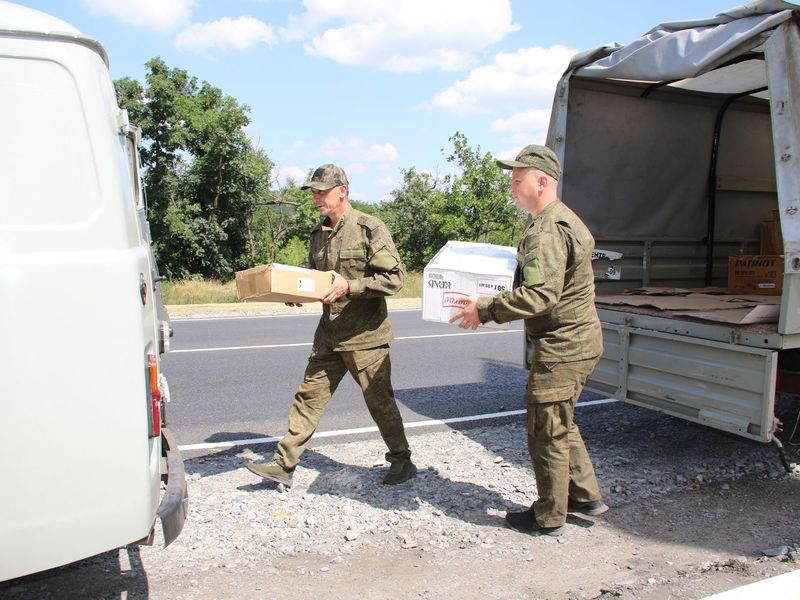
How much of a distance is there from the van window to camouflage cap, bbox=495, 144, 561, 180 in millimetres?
2105

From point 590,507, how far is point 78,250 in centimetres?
297

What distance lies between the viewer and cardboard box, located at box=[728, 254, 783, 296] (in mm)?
6273

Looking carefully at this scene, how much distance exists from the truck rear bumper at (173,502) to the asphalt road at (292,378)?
2459mm

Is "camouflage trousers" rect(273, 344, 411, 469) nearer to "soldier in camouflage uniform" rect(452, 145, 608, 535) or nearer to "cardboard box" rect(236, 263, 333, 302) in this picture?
"cardboard box" rect(236, 263, 333, 302)

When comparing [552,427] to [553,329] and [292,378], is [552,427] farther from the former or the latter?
[292,378]

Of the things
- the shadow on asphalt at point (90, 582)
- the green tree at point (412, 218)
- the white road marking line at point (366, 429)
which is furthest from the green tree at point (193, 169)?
the shadow on asphalt at point (90, 582)

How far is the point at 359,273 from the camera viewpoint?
431 centimetres

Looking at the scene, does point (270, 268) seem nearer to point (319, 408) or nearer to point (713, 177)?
point (319, 408)

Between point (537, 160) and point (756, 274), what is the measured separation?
385cm

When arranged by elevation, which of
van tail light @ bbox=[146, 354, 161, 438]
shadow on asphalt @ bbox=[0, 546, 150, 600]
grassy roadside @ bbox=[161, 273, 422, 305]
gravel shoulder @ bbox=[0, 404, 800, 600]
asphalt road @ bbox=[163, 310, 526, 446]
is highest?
van tail light @ bbox=[146, 354, 161, 438]

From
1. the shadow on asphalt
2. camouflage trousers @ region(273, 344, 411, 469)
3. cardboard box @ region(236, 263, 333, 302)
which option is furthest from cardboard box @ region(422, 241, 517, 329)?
the shadow on asphalt

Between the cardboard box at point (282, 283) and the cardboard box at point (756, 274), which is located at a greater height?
the cardboard box at point (282, 283)

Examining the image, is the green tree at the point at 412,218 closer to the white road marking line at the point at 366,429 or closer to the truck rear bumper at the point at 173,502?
the white road marking line at the point at 366,429

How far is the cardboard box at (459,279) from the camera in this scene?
4215 mm
